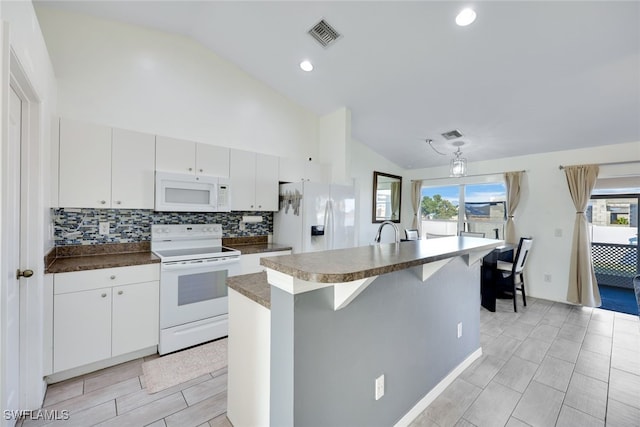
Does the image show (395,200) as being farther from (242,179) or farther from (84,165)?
(84,165)

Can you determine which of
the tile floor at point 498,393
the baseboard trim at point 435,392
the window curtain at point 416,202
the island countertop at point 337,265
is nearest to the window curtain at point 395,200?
the window curtain at point 416,202

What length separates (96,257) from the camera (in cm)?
244

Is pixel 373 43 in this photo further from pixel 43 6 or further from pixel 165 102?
pixel 43 6

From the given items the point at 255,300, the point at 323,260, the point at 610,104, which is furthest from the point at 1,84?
the point at 610,104

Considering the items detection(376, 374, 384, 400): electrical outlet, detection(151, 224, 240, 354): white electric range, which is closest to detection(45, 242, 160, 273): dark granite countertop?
detection(151, 224, 240, 354): white electric range

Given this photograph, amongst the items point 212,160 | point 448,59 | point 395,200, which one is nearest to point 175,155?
point 212,160

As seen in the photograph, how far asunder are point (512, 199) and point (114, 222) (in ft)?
18.3

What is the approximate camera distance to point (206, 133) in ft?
10.5

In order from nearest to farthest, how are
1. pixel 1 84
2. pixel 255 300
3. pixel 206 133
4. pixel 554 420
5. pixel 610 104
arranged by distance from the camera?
pixel 1 84, pixel 255 300, pixel 554 420, pixel 610 104, pixel 206 133

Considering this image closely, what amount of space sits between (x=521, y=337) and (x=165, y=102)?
15.6ft

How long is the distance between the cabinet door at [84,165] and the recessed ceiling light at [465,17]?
322 cm

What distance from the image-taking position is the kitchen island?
1.08 m

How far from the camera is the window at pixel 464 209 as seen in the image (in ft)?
15.2

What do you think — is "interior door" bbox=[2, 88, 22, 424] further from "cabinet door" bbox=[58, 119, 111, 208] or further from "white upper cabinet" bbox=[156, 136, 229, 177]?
"white upper cabinet" bbox=[156, 136, 229, 177]
